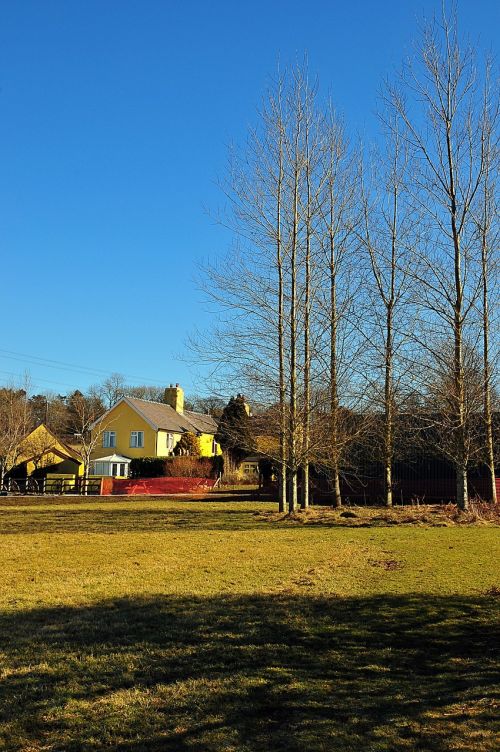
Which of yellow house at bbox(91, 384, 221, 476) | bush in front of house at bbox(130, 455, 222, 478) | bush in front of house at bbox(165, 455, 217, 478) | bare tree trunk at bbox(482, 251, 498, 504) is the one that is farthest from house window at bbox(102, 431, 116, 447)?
bare tree trunk at bbox(482, 251, 498, 504)

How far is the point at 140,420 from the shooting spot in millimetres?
56000

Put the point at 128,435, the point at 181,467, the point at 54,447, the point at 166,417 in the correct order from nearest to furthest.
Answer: the point at 181,467
the point at 128,435
the point at 54,447
the point at 166,417

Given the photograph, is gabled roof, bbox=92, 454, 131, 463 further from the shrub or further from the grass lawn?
the grass lawn

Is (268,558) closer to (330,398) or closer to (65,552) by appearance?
(65,552)

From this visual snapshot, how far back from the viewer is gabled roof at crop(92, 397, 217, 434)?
5612 centimetres

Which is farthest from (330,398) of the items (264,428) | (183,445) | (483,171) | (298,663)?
(183,445)

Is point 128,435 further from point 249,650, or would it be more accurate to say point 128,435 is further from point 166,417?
point 249,650

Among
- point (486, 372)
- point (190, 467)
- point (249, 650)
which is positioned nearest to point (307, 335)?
point (486, 372)

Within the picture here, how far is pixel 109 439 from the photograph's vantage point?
56969 mm

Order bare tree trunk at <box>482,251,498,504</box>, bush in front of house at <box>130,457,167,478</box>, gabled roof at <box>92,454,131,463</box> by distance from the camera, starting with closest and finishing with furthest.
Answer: bare tree trunk at <box>482,251,498,504</box> < bush in front of house at <box>130,457,167,478</box> < gabled roof at <box>92,454,131,463</box>

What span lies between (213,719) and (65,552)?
9.09m

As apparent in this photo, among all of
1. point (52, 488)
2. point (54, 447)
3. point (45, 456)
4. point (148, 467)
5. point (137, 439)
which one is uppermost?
point (137, 439)

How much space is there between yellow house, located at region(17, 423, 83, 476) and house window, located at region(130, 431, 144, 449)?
16.0 feet

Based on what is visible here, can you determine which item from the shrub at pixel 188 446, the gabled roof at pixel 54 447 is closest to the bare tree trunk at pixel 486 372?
the shrub at pixel 188 446
